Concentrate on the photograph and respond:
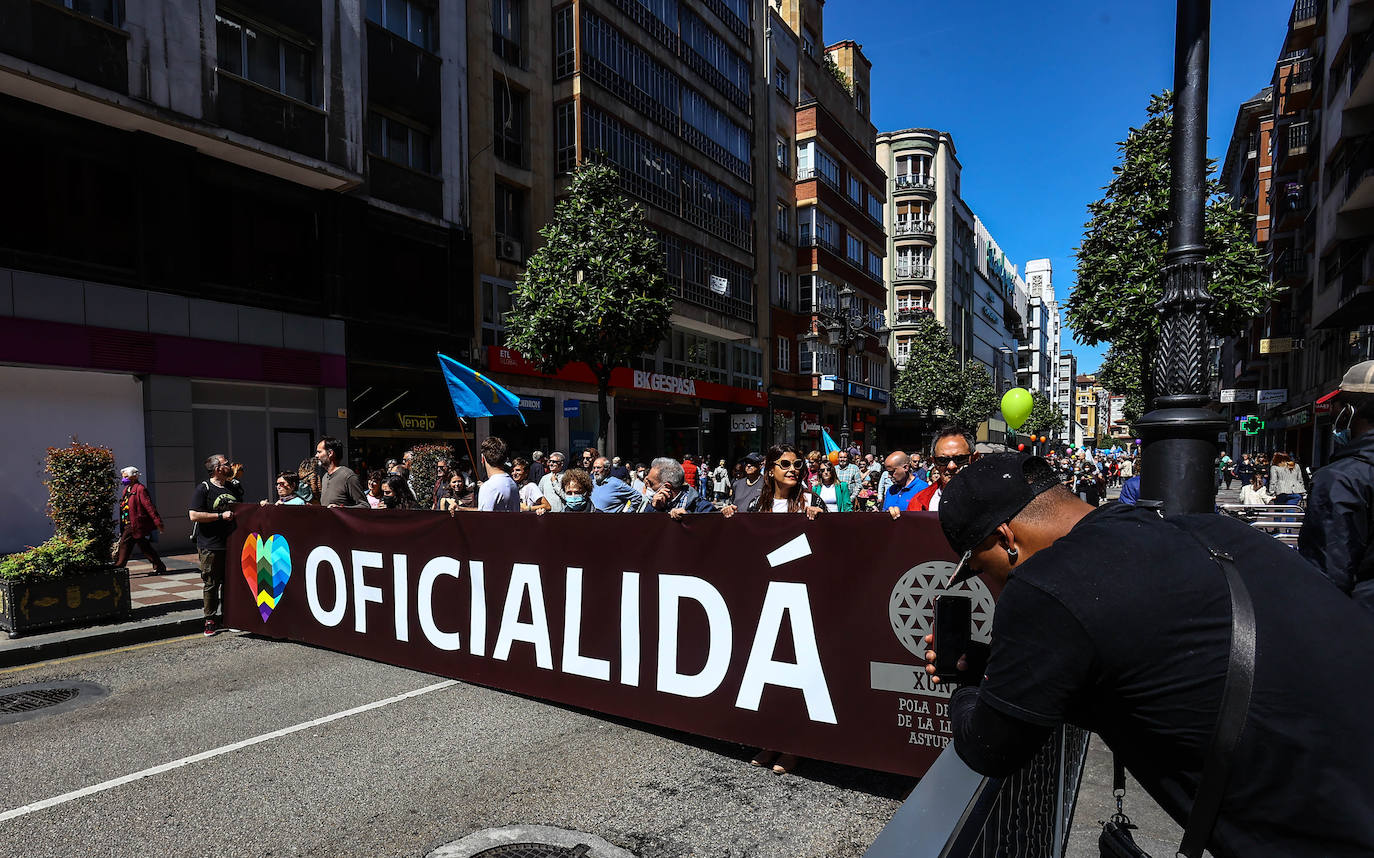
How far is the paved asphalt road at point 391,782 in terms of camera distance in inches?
146

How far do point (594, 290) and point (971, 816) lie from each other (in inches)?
659

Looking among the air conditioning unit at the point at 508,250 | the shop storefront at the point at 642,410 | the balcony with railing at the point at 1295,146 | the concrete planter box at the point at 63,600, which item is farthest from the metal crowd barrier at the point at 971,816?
the balcony with railing at the point at 1295,146

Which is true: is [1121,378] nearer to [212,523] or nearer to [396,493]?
[396,493]

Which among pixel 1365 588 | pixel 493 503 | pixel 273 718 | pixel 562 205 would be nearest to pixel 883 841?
pixel 1365 588

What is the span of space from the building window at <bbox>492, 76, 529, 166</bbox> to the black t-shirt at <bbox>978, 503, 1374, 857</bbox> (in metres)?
23.4

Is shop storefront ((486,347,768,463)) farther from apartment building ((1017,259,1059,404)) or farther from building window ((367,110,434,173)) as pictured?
apartment building ((1017,259,1059,404))

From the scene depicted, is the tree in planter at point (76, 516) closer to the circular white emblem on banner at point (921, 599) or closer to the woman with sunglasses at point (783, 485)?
the woman with sunglasses at point (783, 485)

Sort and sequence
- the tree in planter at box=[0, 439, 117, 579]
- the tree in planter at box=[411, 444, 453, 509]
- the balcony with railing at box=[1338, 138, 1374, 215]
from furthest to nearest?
the balcony with railing at box=[1338, 138, 1374, 215] < the tree in planter at box=[411, 444, 453, 509] < the tree in planter at box=[0, 439, 117, 579]

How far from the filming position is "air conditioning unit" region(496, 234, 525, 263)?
22.4 m

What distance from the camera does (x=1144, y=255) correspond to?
44.0ft

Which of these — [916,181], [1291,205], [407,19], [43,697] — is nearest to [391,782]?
[43,697]

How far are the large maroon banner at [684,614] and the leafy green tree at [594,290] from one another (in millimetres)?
10972

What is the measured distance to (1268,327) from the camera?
44.8 metres

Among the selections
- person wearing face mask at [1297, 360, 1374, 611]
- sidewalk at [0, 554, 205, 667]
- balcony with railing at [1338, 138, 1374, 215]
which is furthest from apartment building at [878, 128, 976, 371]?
person wearing face mask at [1297, 360, 1374, 611]
